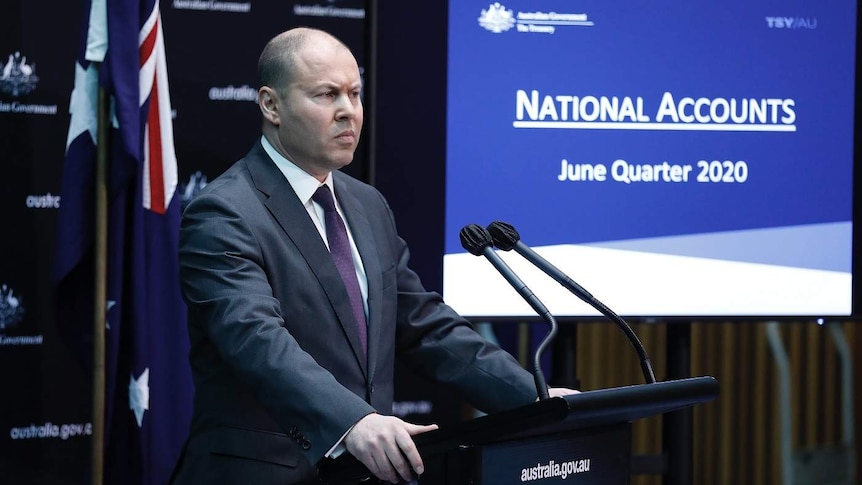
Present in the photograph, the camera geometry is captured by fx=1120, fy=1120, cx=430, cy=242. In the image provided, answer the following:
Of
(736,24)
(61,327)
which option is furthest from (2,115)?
(736,24)

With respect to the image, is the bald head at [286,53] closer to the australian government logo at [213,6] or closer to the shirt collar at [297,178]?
the shirt collar at [297,178]

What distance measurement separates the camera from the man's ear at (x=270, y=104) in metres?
2.57

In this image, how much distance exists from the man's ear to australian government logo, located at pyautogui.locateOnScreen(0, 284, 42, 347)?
6.32ft

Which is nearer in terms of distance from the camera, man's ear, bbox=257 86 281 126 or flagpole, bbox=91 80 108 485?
man's ear, bbox=257 86 281 126

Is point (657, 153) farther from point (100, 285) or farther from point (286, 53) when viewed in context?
point (100, 285)

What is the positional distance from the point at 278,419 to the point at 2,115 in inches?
94.5

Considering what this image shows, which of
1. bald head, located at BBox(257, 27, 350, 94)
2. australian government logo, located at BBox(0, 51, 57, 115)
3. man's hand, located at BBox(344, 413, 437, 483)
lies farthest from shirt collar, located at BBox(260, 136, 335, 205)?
australian government logo, located at BBox(0, 51, 57, 115)

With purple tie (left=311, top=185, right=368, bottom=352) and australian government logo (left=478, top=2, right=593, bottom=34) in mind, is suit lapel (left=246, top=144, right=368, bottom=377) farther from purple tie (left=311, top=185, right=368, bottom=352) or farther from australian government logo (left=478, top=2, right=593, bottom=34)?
australian government logo (left=478, top=2, right=593, bottom=34)

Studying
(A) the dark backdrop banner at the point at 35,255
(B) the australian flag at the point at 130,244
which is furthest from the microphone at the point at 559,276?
(A) the dark backdrop banner at the point at 35,255

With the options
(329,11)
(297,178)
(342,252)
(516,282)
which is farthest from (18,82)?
(516,282)

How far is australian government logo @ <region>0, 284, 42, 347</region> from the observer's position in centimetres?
406

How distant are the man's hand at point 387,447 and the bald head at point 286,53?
91 cm

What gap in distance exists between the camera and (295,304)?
243 cm

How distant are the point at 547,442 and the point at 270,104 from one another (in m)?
1.12
